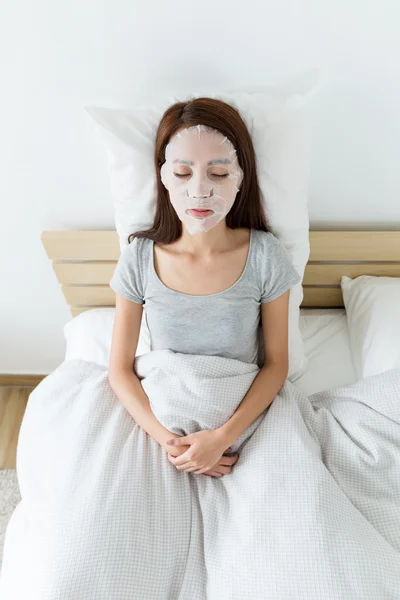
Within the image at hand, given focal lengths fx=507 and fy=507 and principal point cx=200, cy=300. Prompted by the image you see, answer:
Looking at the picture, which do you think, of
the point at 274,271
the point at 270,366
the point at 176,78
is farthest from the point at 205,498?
the point at 176,78

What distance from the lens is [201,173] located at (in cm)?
93

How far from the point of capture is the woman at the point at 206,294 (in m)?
0.99

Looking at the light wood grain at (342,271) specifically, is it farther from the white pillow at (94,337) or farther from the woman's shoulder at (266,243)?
the white pillow at (94,337)

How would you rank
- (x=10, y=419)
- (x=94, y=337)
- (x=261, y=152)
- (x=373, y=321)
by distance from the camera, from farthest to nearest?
1. (x=10, y=419)
2. (x=94, y=337)
3. (x=373, y=321)
4. (x=261, y=152)

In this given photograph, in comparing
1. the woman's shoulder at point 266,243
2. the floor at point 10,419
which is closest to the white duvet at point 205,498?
the woman's shoulder at point 266,243

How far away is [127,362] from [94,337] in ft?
0.77

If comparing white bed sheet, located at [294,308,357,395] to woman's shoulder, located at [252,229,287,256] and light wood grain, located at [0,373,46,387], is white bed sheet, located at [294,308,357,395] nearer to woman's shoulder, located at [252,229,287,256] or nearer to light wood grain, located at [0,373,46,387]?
woman's shoulder, located at [252,229,287,256]

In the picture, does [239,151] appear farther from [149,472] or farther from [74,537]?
[74,537]

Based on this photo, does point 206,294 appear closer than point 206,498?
No

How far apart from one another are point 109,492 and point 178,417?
0.19 m

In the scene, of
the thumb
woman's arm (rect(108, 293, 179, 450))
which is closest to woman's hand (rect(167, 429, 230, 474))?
the thumb

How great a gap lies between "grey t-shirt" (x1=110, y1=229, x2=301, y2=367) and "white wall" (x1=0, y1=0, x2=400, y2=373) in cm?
27

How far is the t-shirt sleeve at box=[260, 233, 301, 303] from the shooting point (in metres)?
1.08

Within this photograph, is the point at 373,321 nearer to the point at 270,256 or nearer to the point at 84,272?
the point at 270,256
